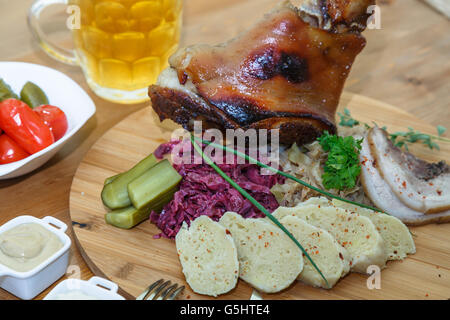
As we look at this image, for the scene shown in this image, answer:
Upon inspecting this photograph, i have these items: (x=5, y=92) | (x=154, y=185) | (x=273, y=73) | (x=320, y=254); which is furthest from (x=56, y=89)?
(x=320, y=254)

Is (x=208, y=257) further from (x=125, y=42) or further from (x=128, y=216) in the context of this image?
(x=125, y=42)

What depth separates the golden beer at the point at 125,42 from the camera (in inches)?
132

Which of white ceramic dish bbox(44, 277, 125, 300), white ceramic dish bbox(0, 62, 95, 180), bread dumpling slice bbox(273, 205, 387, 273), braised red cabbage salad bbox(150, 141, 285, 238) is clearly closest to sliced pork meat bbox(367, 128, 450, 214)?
bread dumpling slice bbox(273, 205, 387, 273)

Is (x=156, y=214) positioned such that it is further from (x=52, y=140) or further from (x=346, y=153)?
(x=346, y=153)

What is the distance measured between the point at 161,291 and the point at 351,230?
966mm

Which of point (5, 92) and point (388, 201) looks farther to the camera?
point (5, 92)

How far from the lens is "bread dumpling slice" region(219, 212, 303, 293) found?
96.3 inches

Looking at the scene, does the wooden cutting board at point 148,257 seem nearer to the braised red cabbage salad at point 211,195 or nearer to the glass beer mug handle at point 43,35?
the braised red cabbage salad at point 211,195

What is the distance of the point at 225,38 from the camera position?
15.5ft

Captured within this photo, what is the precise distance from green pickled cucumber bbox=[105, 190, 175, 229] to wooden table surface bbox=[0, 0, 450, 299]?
38 cm

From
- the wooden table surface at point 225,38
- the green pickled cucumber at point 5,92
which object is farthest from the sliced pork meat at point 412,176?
the green pickled cucumber at point 5,92

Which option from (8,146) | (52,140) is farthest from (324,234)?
(8,146)

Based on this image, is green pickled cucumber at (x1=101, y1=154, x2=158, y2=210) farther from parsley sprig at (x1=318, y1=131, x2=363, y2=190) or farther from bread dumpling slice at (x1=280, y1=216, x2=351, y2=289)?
parsley sprig at (x1=318, y1=131, x2=363, y2=190)

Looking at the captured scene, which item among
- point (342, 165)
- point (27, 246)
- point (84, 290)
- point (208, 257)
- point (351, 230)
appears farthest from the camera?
point (342, 165)
